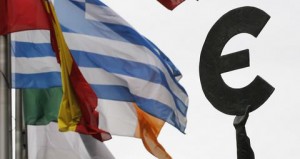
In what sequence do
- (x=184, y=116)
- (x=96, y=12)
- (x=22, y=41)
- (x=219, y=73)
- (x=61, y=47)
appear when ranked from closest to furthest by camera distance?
(x=219, y=73) → (x=61, y=47) → (x=22, y=41) → (x=96, y=12) → (x=184, y=116)

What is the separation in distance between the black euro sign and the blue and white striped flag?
20.3ft

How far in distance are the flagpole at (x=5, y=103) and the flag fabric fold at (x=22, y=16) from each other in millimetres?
320

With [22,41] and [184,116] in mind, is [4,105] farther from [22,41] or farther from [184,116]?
[184,116]

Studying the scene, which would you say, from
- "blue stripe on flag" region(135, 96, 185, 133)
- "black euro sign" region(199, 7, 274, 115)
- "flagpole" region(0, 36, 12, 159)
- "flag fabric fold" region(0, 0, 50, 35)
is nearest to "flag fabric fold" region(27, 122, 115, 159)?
"blue stripe on flag" region(135, 96, 185, 133)

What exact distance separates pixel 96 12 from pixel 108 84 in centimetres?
121

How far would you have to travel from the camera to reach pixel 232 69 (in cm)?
1034

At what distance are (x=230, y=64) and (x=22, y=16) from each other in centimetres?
524

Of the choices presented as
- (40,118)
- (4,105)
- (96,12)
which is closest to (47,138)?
(40,118)

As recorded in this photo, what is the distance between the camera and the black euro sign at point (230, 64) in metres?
10.1

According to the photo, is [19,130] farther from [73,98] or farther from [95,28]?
[73,98]

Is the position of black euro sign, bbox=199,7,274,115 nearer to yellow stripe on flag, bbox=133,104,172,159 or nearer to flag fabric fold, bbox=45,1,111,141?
flag fabric fold, bbox=45,1,111,141

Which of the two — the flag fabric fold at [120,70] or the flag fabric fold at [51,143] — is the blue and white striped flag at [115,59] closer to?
the flag fabric fold at [120,70]

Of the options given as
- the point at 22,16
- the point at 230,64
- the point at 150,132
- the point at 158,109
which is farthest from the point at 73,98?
the point at 230,64

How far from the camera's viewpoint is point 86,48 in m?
17.2
